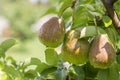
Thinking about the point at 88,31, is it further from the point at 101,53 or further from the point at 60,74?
the point at 60,74

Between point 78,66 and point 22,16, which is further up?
point 22,16

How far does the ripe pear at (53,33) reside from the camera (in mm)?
1160

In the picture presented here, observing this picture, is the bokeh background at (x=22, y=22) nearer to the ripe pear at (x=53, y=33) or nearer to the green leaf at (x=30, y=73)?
the green leaf at (x=30, y=73)

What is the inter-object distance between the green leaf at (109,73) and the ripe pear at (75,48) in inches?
2.4

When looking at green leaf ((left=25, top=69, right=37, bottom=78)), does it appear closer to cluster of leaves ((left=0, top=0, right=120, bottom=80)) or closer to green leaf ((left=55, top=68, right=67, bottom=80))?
cluster of leaves ((left=0, top=0, right=120, bottom=80))

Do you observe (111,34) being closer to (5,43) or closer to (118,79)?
(118,79)

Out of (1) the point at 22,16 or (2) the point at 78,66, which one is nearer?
(2) the point at 78,66

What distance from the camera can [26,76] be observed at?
1381 millimetres

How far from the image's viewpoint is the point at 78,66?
1245mm

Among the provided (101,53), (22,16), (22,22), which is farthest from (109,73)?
(22,16)

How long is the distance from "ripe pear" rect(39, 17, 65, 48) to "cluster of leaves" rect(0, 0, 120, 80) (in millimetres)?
55

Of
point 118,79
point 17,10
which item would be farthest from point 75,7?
point 17,10

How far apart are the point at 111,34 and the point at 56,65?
0.73 ft

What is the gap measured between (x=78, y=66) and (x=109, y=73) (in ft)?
0.36
